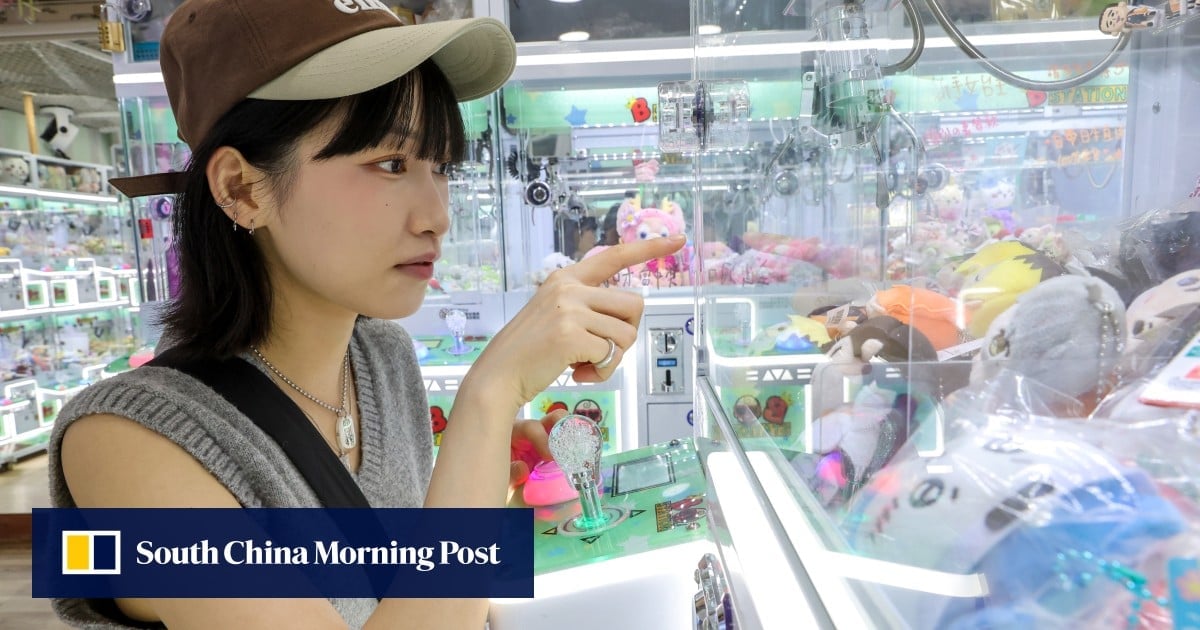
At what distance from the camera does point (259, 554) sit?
649 millimetres

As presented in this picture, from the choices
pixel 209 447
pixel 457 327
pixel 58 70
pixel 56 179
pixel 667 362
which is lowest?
pixel 667 362

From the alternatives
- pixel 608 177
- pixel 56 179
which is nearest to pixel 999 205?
pixel 608 177

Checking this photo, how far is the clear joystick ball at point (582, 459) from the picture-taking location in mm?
902

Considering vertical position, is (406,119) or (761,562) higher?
(406,119)

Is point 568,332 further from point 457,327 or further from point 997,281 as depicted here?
point 457,327

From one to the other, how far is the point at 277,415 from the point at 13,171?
5.59 m

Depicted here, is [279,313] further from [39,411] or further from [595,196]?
[39,411]

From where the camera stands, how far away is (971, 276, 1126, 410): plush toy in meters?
0.55

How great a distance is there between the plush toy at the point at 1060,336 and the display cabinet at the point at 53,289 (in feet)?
15.9


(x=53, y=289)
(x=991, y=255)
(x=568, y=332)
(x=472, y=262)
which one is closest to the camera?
(x=568, y=332)

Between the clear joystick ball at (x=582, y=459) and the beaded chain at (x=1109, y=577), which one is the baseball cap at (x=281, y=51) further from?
the beaded chain at (x=1109, y=577)

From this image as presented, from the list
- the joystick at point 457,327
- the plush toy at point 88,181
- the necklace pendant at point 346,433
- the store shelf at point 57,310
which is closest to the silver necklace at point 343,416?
the necklace pendant at point 346,433

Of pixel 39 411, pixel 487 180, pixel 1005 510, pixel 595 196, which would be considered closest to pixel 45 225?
pixel 39 411

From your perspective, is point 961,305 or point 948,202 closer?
point 961,305
